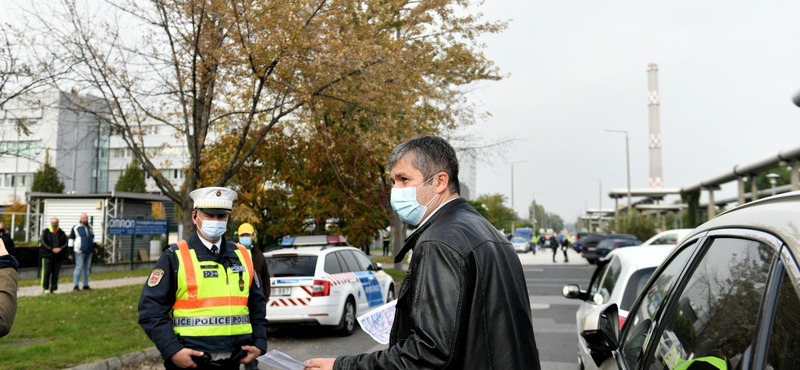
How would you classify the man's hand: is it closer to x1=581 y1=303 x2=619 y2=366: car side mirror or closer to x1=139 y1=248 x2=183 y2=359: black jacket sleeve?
x1=581 y1=303 x2=619 y2=366: car side mirror

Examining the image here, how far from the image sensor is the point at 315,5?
11180 millimetres

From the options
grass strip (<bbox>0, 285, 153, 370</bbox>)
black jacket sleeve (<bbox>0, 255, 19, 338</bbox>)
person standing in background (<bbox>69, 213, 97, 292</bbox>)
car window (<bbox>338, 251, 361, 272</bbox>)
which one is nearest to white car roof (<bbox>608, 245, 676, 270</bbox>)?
black jacket sleeve (<bbox>0, 255, 19, 338</bbox>)

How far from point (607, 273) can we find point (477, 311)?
5.33m

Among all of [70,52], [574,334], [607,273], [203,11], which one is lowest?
[574,334]

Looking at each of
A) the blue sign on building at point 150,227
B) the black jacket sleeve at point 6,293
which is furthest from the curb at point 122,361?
the blue sign on building at point 150,227

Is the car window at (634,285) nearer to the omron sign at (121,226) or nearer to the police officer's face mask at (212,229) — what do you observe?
the police officer's face mask at (212,229)

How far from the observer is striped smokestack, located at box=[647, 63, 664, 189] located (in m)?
83.6

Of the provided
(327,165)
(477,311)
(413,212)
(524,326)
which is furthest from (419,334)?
(327,165)

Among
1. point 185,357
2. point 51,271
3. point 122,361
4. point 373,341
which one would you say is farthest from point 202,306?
point 51,271

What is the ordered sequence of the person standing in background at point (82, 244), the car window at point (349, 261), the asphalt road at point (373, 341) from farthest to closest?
the person standing in background at point (82, 244) < the car window at point (349, 261) < the asphalt road at point (373, 341)

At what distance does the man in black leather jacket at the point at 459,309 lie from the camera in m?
2.03

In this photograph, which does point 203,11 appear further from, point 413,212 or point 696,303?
point 696,303

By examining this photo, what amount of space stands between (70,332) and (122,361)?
2.25 meters

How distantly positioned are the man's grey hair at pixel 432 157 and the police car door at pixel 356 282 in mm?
8935
